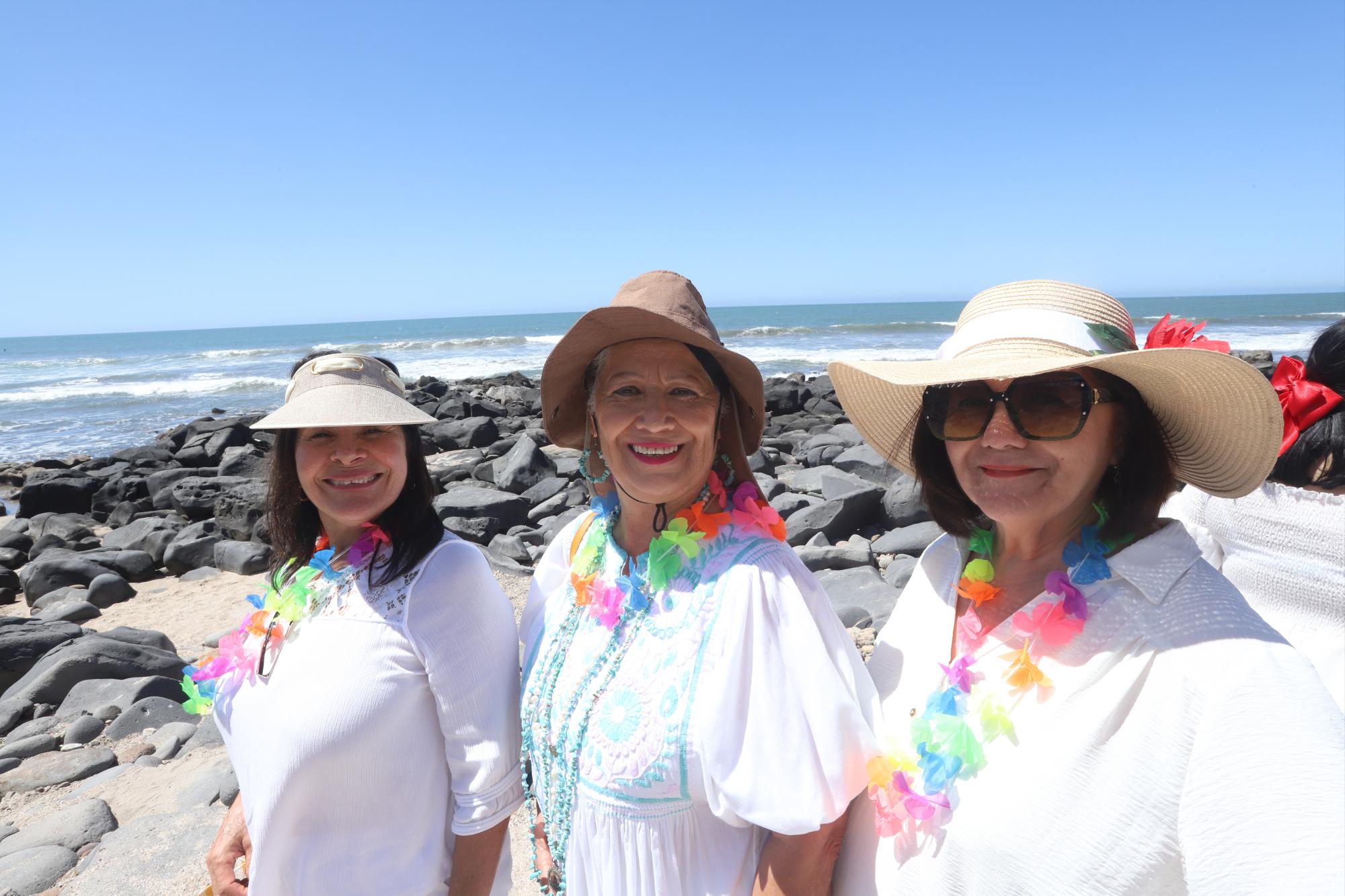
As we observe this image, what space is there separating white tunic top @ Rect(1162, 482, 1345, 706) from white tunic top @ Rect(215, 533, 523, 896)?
2.01 m

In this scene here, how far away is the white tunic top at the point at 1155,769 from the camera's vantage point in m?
1.18

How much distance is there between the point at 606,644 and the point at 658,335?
803mm

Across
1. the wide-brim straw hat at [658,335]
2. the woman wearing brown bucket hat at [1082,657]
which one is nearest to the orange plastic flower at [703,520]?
the wide-brim straw hat at [658,335]

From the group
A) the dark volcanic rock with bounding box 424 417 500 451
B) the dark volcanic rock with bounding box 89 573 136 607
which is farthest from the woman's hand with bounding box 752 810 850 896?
the dark volcanic rock with bounding box 424 417 500 451

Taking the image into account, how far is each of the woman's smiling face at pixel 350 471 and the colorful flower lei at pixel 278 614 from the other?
8 cm

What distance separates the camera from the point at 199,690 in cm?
240

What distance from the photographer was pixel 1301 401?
2350 millimetres

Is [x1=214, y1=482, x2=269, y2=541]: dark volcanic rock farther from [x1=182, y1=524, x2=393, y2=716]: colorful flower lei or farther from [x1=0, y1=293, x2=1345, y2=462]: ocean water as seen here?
[x1=182, y1=524, x2=393, y2=716]: colorful flower lei

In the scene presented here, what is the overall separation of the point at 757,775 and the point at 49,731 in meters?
5.72

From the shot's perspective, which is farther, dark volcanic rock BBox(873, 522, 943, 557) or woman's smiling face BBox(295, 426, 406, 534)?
dark volcanic rock BBox(873, 522, 943, 557)

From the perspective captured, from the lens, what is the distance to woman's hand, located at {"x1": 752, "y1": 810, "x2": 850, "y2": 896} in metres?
1.66

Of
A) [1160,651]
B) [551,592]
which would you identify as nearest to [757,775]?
[1160,651]

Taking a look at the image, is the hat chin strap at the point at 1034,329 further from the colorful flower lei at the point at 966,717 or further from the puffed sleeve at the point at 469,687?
the puffed sleeve at the point at 469,687

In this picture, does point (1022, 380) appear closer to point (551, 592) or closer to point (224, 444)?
point (551, 592)
